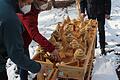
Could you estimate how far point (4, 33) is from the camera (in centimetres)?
286

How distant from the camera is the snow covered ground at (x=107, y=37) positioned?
4918 mm

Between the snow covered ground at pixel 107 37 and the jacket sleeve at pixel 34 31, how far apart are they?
1139mm

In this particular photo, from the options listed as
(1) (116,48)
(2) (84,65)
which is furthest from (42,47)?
(1) (116,48)

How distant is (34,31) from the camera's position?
3721 mm

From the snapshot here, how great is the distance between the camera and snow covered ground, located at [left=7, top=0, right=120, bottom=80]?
492cm

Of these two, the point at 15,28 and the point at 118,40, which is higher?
the point at 15,28

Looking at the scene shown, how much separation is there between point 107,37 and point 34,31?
3.09 meters

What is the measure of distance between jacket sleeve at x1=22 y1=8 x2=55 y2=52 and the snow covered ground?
1.14 metres

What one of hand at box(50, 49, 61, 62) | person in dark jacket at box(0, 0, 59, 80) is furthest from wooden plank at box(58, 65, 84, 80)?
person in dark jacket at box(0, 0, 59, 80)

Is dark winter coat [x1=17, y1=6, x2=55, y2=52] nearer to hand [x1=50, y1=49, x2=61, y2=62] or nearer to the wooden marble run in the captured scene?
hand [x1=50, y1=49, x2=61, y2=62]

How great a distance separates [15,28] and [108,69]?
8.42ft

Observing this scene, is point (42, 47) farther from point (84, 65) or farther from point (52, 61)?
point (84, 65)

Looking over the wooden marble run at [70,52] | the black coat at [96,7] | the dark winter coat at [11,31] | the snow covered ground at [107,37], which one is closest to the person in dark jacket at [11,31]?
the dark winter coat at [11,31]

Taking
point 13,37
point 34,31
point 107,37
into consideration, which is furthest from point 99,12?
point 13,37
